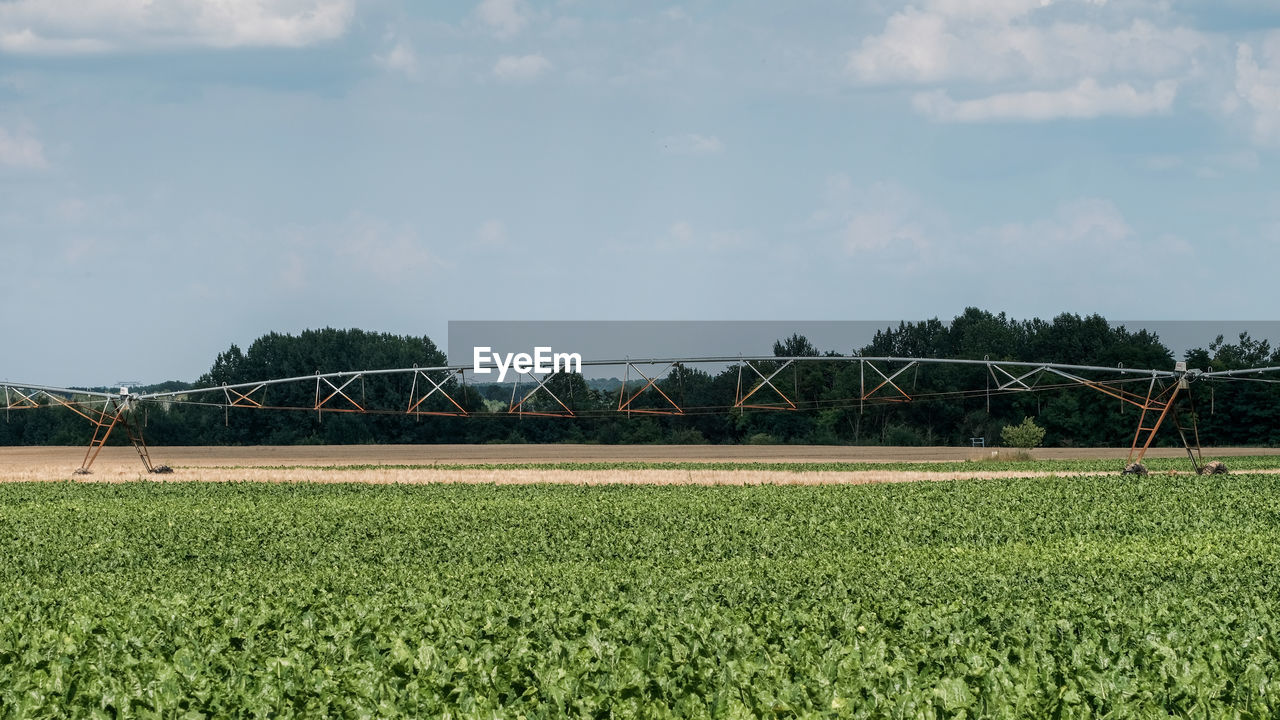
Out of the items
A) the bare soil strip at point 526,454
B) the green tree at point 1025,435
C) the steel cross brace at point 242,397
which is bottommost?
the bare soil strip at point 526,454

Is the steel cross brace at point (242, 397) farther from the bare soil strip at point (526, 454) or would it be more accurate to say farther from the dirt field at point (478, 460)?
the bare soil strip at point (526, 454)

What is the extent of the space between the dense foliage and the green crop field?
5432 cm

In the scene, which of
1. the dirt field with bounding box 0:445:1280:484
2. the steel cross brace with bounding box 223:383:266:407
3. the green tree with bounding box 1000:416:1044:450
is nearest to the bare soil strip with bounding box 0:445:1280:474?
the dirt field with bounding box 0:445:1280:484

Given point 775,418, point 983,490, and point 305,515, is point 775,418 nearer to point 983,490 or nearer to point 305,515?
point 983,490

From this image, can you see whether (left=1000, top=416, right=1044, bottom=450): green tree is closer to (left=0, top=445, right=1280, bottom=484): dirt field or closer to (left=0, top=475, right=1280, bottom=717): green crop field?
(left=0, top=445, right=1280, bottom=484): dirt field

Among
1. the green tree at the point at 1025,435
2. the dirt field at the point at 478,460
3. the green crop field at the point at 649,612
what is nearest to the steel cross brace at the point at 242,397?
the dirt field at the point at 478,460

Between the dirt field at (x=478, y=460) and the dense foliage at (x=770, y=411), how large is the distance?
490cm

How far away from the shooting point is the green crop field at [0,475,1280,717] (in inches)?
395

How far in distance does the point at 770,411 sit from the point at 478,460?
34.2 m

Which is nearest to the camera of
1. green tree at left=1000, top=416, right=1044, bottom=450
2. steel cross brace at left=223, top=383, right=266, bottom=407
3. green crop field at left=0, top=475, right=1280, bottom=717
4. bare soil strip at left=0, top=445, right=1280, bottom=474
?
green crop field at left=0, top=475, right=1280, bottom=717

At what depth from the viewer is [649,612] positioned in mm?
13859

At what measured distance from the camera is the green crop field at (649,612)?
32.9ft

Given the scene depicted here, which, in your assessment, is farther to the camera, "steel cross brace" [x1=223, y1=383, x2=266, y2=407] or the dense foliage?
the dense foliage

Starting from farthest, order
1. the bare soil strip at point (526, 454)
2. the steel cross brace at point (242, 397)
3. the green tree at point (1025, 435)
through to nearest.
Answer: the green tree at point (1025, 435) → the bare soil strip at point (526, 454) → the steel cross brace at point (242, 397)
